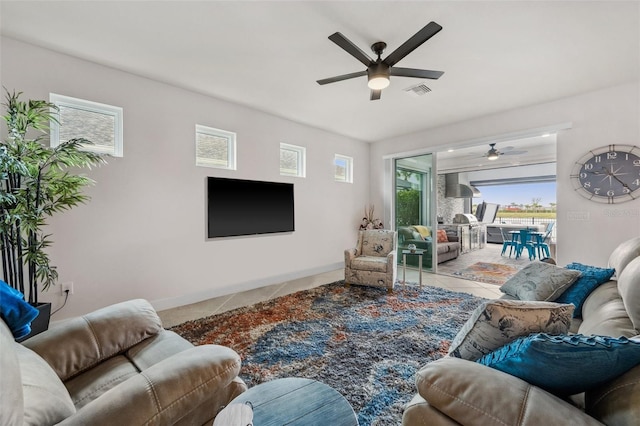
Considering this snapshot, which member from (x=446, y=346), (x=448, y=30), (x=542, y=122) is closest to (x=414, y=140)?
(x=542, y=122)

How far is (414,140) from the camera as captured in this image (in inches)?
215

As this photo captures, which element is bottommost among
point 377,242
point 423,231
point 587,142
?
point 377,242

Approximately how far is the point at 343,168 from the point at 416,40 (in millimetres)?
3750

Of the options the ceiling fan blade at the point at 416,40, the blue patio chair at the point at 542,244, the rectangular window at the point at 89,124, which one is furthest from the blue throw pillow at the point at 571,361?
the blue patio chair at the point at 542,244

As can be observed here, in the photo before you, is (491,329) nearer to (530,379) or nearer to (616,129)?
(530,379)

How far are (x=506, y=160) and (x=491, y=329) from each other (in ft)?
23.4

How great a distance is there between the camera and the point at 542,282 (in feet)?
6.88

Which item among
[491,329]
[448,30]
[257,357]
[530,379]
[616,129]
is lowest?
[257,357]

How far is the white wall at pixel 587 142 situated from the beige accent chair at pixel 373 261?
7.81ft

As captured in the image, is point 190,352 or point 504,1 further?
point 504,1

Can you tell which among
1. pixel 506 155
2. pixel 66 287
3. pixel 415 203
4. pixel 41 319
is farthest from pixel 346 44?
pixel 506 155

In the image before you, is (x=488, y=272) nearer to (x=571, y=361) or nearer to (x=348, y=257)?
(x=348, y=257)

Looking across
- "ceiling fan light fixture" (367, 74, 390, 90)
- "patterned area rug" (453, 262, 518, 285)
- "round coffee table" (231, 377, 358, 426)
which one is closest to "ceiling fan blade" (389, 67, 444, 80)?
"ceiling fan light fixture" (367, 74, 390, 90)

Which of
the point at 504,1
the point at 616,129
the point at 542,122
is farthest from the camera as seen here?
the point at 542,122
